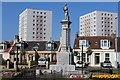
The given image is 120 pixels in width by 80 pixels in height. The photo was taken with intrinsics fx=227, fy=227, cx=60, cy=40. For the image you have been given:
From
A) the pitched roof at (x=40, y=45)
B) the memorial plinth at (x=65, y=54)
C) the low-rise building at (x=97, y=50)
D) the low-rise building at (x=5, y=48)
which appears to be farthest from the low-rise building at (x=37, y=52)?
the memorial plinth at (x=65, y=54)

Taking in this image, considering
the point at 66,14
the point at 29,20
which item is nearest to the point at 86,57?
the point at 66,14

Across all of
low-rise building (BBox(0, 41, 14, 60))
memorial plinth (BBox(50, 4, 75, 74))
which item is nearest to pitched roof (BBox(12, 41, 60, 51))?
low-rise building (BBox(0, 41, 14, 60))

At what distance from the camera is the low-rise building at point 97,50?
155ft

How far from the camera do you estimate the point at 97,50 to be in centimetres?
4816

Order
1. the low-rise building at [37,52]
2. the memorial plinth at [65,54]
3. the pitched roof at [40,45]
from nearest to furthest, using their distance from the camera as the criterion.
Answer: the memorial plinth at [65,54] < the low-rise building at [37,52] < the pitched roof at [40,45]

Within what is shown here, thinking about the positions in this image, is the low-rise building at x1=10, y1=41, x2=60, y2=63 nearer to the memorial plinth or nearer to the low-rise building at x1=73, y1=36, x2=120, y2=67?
the low-rise building at x1=73, y1=36, x2=120, y2=67

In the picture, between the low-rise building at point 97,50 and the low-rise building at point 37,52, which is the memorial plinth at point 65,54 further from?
the low-rise building at point 37,52

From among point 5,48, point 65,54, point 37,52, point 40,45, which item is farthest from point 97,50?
point 65,54

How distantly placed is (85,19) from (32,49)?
3133 inches

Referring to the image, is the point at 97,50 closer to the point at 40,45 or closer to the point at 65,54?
the point at 40,45

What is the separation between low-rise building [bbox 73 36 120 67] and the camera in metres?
47.1

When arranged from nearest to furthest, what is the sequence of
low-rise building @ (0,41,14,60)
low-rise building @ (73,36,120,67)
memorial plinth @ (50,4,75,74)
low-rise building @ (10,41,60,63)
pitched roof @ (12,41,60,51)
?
1. memorial plinth @ (50,4,75,74)
2. low-rise building @ (73,36,120,67)
3. low-rise building @ (10,41,60,63)
4. low-rise building @ (0,41,14,60)
5. pitched roof @ (12,41,60,51)

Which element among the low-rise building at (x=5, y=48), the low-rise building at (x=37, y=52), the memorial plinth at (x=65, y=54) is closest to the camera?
the memorial plinth at (x=65, y=54)

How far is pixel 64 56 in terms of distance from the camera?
81.0 ft
